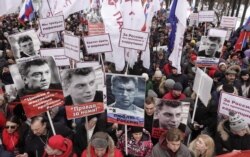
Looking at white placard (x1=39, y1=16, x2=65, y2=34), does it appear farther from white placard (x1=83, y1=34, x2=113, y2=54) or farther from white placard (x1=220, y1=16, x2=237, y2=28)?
white placard (x1=220, y1=16, x2=237, y2=28)

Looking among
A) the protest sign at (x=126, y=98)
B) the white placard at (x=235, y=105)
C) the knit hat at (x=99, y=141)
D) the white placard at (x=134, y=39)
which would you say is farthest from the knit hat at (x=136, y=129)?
the white placard at (x=134, y=39)

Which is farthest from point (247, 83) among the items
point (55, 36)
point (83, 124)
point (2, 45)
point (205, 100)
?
point (2, 45)

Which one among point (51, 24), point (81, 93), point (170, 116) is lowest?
point (170, 116)

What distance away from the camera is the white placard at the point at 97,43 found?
686 centimetres

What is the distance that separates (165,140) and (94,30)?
5.62m

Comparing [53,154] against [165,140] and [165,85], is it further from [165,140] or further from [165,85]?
[165,85]

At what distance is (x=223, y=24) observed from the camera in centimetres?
1291

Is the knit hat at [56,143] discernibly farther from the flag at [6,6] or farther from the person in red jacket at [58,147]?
the flag at [6,6]

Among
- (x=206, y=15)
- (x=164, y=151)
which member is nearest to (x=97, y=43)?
(x=164, y=151)

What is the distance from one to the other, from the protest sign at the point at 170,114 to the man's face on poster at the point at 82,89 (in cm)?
84

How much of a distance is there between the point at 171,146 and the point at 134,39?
307cm

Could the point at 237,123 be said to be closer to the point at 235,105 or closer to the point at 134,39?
the point at 235,105

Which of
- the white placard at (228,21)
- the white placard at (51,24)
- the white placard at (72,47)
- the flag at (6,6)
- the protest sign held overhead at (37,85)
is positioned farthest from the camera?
the white placard at (228,21)

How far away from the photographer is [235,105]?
472 centimetres
